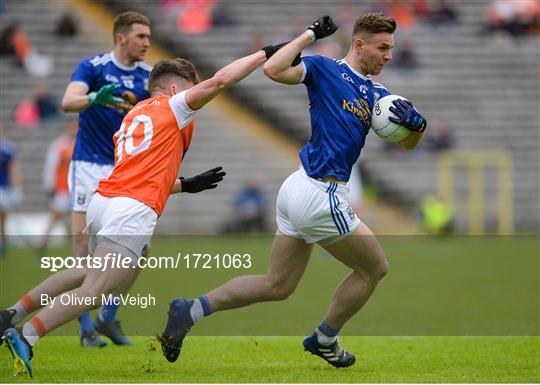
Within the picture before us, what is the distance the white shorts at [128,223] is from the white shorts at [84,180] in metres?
2.07

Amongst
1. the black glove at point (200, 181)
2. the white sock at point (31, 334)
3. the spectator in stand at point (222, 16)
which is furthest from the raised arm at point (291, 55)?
the spectator in stand at point (222, 16)

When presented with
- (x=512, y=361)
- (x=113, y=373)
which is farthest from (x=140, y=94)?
(x=512, y=361)

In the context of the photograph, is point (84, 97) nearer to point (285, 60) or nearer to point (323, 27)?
point (285, 60)

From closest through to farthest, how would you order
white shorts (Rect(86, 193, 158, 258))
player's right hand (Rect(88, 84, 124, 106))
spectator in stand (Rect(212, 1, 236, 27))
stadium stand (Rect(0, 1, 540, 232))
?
white shorts (Rect(86, 193, 158, 258)), player's right hand (Rect(88, 84, 124, 106)), stadium stand (Rect(0, 1, 540, 232)), spectator in stand (Rect(212, 1, 236, 27))

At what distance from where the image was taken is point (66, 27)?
81.1 feet

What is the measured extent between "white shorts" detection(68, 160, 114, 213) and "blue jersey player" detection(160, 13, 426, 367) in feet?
6.70

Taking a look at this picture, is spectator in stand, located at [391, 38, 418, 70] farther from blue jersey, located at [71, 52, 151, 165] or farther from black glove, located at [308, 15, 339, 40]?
black glove, located at [308, 15, 339, 40]

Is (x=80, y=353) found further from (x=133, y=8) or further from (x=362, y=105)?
(x=133, y=8)

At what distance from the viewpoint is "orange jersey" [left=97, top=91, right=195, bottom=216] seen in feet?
20.9

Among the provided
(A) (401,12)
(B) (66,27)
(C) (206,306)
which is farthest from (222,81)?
(A) (401,12)

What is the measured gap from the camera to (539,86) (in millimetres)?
25922

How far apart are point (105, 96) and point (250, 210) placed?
1443 cm

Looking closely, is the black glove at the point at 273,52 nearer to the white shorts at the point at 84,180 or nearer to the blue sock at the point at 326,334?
the blue sock at the point at 326,334

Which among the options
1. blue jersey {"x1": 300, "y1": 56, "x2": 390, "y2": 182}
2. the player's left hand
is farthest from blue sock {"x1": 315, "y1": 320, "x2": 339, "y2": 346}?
the player's left hand
